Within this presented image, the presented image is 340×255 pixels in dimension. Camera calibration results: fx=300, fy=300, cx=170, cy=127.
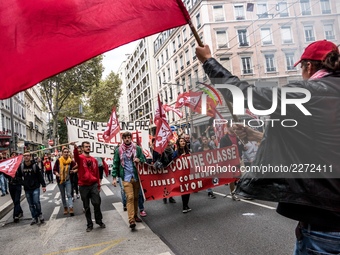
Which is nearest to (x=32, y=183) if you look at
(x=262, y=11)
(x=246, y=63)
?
(x=262, y=11)

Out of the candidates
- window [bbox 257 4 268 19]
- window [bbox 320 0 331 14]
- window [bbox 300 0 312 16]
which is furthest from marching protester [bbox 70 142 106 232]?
window [bbox 300 0 312 16]

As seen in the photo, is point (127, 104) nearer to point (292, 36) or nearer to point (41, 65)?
point (292, 36)

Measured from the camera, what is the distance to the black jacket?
1.41 metres

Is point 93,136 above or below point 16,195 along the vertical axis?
above

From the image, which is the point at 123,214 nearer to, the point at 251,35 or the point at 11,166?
the point at 11,166

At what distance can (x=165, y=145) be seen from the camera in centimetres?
786

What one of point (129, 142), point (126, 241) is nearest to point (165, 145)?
point (129, 142)

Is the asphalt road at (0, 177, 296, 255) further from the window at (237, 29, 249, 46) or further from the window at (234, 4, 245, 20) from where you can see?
the window at (234, 4, 245, 20)

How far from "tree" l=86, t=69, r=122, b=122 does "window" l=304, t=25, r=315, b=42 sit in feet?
109

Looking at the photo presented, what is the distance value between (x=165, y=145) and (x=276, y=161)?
6.38 metres

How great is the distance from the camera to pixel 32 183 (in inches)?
290

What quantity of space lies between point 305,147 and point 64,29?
189 centimetres

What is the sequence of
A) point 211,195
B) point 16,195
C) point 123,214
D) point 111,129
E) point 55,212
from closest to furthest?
point 123,214 → point 16,195 → point 211,195 → point 55,212 → point 111,129

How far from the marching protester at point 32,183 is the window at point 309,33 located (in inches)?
885
